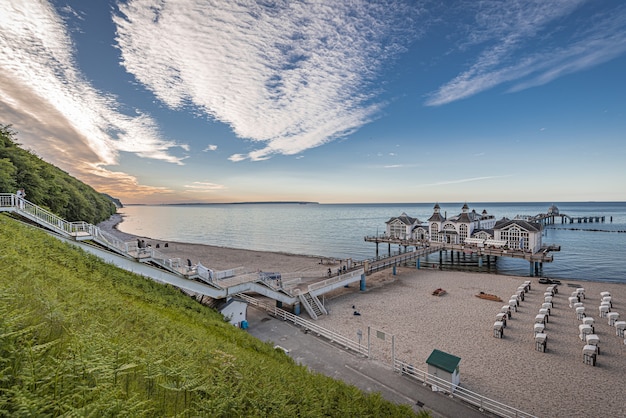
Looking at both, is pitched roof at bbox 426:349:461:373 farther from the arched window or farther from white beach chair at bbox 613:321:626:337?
the arched window

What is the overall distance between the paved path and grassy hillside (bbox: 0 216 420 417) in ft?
15.0

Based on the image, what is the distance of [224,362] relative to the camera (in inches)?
255

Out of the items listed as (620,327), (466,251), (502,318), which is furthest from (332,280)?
(466,251)

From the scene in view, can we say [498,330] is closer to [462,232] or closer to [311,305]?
[311,305]

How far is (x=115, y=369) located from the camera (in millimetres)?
3871

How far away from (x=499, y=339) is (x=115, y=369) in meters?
22.3

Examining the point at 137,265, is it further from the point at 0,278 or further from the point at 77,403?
the point at 77,403

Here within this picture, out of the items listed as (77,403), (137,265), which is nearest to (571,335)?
(77,403)

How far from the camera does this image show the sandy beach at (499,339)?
13531 millimetres

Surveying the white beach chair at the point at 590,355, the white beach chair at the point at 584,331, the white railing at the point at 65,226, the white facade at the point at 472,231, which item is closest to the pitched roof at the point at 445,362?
the white beach chair at the point at 590,355

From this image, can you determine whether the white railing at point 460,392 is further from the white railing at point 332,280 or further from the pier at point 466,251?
the pier at point 466,251

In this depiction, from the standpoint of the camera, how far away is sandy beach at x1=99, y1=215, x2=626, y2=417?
13.5 m

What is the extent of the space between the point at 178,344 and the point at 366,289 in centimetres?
2687

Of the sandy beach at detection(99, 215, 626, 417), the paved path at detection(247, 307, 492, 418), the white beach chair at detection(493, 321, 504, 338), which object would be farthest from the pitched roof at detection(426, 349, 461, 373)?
the white beach chair at detection(493, 321, 504, 338)
